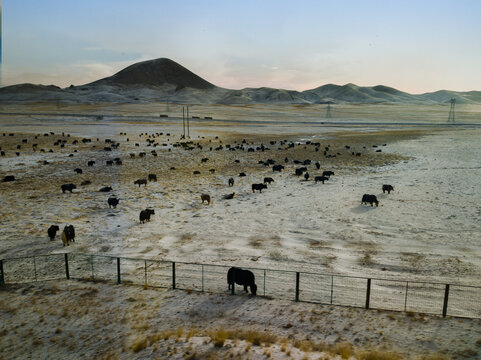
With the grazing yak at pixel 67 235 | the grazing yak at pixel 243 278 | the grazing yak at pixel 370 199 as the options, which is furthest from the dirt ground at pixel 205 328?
the grazing yak at pixel 370 199

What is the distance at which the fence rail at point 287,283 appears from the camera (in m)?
13.9

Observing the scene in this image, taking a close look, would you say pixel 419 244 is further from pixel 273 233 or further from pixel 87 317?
pixel 87 317

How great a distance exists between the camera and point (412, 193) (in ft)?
104

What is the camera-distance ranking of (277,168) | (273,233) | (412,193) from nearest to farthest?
(273,233), (412,193), (277,168)

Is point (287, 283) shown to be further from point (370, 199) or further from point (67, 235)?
point (370, 199)

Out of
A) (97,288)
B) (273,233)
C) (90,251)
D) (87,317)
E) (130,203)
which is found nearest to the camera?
(87,317)

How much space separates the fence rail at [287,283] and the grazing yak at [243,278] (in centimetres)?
59

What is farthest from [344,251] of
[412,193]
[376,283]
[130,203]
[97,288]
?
[130,203]

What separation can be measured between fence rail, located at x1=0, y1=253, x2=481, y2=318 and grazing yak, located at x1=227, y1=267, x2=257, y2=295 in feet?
1.94

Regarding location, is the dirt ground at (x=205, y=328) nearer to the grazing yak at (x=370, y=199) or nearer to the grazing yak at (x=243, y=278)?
the grazing yak at (x=243, y=278)

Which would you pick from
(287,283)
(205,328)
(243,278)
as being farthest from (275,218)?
(205,328)

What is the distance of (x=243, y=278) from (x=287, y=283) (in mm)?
2282

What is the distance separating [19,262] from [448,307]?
19.4 m

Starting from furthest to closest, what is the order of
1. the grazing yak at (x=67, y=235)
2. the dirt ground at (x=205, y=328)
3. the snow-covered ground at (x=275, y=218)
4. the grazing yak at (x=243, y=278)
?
1. the grazing yak at (x=67, y=235)
2. the snow-covered ground at (x=275, y=218)
3. the grazing yak at (x=243, y=278)
4. the dirt ground at (x=205, y=328)
